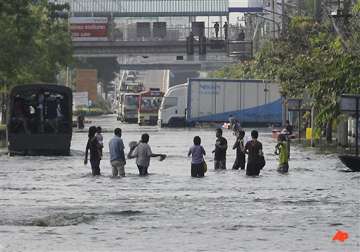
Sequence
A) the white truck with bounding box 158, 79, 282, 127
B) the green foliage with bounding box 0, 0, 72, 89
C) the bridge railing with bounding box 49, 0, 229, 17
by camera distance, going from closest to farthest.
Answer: the green foliage with bounding box 0, 0, 72, 89, the white truck with bounding box 158, 79, 282, 127, the bridge railing with bounding box 49, 0, 229, 17

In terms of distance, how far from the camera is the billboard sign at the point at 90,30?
122625 mm

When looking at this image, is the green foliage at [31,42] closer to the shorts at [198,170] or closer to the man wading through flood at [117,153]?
the man wading through flood at [117,153]

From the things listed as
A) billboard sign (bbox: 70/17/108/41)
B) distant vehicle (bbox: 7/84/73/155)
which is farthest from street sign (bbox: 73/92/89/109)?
distant vehicle (bbox: 7/84/73/155)

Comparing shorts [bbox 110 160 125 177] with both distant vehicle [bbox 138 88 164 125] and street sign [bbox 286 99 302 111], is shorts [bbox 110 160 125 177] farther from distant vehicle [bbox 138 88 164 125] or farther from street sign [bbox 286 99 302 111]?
distant vehicle [bbox 138 88 164 125]

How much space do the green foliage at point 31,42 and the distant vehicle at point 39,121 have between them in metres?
7.49

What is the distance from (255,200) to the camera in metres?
28.5

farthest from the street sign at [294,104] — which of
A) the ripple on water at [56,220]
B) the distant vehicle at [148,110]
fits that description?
the ripple on water at [56,220]

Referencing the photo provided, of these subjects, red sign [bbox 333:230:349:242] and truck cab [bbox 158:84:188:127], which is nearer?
red sign [bbox 333:230:349:242]

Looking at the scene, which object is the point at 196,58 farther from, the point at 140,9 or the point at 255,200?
the point at 255,200

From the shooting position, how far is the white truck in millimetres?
91938

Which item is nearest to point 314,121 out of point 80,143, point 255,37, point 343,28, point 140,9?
point 343,28

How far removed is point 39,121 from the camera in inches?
2024

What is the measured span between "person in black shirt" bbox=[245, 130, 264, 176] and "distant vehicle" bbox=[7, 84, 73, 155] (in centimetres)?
1545

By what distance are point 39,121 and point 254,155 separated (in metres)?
16.5
